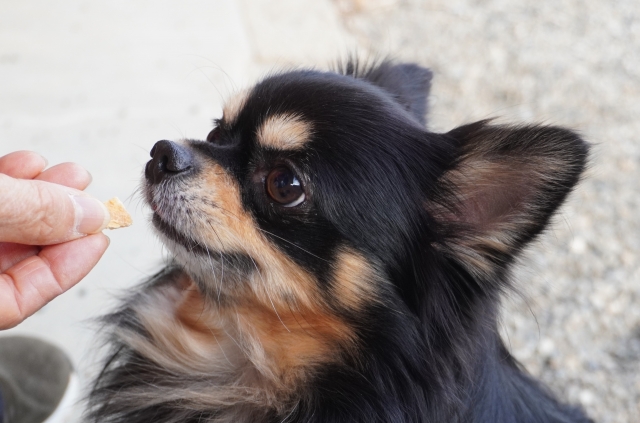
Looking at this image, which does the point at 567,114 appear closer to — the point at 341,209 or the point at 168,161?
the point at 341,209

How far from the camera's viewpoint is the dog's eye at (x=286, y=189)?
1.68 metres

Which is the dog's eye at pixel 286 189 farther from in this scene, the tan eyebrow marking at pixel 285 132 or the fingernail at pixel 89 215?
the fingernail at pixel 89 215

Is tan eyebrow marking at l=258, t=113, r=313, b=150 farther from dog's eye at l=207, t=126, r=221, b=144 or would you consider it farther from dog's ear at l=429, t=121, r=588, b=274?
dog's ear at l=429, t=121, r=588, b=274

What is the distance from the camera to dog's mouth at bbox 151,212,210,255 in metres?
1.73

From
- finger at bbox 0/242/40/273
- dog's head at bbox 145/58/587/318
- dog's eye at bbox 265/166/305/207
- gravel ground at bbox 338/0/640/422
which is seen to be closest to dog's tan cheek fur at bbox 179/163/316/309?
dog's head at bbox 145/58/587/318

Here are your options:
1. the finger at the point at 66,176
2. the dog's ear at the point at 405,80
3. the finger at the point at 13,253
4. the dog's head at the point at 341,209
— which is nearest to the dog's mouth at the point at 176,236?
the dog's head at the point at 341,209

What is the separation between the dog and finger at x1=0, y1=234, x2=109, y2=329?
25 cm

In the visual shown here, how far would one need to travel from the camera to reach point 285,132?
1713 millimetres

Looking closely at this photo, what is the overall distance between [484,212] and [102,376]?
1453 millimetres

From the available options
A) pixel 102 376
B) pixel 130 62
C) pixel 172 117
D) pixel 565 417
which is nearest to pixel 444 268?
pixel 565 417

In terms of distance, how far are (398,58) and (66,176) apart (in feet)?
5.85

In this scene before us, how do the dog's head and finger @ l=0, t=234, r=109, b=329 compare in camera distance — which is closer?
finger @ l=0, t=234, r=109, b=329

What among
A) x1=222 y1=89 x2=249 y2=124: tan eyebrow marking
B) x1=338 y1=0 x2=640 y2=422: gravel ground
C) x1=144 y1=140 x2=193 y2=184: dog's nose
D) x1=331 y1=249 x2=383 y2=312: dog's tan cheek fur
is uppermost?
x1=222 y1=89 x2=249 y2=124: tan eyebrow marking

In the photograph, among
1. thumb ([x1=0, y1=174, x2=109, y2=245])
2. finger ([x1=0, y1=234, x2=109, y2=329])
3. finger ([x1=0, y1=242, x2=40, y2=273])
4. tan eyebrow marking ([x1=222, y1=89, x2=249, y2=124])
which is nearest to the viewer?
thumb ([x1=0, y1=174, x2=109, y2=245])
